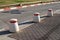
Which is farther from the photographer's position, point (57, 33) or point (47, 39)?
point (57, 33)

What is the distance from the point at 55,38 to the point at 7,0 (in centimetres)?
2400

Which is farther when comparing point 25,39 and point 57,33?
point 57,33

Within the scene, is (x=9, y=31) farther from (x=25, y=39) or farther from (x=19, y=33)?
(x=25, y=39)

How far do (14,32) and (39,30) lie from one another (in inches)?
62.8

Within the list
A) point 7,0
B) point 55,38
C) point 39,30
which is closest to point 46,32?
point 39,30

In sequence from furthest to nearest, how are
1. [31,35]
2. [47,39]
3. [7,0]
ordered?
[7,0] → [31,35] → [47,39]

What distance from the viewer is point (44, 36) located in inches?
410

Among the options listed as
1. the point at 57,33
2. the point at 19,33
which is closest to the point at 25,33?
the point at 19,33

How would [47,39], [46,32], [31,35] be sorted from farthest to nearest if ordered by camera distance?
[46,32], [31,35], [47,39]

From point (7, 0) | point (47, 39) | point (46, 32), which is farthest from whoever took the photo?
point (7, 0)

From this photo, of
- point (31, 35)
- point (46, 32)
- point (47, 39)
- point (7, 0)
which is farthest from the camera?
point (7, 0)

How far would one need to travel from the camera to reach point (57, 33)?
11.0 meters

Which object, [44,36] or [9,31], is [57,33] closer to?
Answer: [44,36]

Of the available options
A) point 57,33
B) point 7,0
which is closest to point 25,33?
point 57,33
